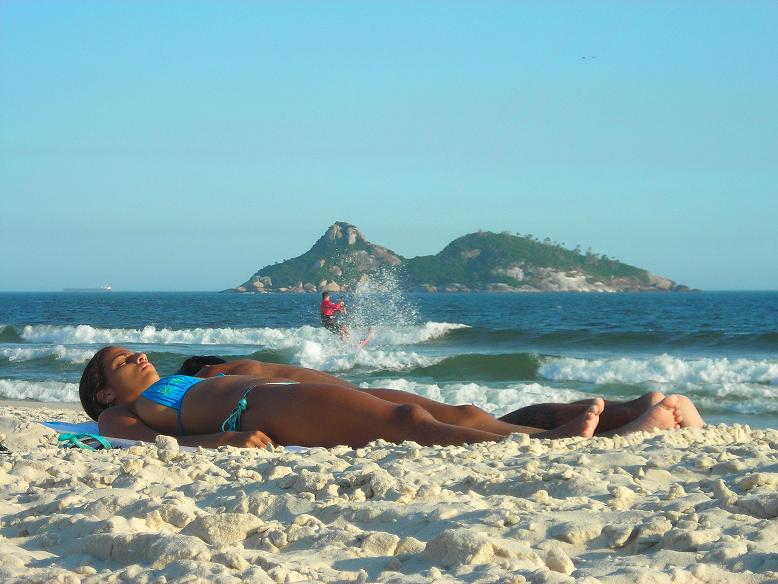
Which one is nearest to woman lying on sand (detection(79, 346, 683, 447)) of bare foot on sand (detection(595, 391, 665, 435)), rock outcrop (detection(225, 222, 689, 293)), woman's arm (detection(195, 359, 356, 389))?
bare foot on sand (detection(595, 391, 665, 435))

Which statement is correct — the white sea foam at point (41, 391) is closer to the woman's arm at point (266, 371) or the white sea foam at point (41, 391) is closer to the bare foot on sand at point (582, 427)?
the woman's arm at point (266, 371)

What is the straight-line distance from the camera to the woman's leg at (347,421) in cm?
436

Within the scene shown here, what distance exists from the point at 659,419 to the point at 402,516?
2.08 meters

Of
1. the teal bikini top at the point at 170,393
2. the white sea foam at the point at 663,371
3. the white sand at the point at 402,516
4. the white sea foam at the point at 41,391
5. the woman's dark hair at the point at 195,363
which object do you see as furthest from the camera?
the white sea foam at the point at 663,371

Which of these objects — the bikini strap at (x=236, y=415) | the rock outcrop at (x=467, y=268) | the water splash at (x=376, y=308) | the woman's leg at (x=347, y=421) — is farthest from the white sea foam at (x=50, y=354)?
the rock outcrop at (x=467, y=268)

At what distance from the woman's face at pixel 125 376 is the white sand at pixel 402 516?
110 centimetres

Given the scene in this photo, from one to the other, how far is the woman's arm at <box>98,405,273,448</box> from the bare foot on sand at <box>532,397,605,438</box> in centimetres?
136

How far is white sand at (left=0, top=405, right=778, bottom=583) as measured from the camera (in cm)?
235

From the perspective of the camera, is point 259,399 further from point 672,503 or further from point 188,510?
point 672,503

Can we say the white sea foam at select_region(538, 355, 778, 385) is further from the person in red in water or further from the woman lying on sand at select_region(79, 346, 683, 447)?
the woman lying on sand at select_region(79, 346, 683, 447)

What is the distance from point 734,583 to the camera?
2.18m

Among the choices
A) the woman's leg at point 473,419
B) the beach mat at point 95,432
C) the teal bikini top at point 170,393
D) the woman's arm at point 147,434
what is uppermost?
the teal bikini top at point 170,393

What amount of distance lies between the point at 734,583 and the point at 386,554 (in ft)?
2.90

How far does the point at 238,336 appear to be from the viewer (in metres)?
27.0
